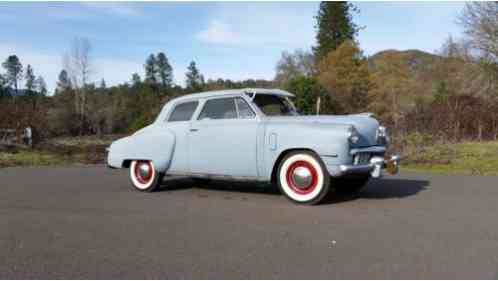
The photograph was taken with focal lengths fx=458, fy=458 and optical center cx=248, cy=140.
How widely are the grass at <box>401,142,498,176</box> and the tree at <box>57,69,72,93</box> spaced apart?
4505 cm

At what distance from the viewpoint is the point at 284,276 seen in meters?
3.54

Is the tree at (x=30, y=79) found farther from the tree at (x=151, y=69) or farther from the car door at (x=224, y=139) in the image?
the car door at (x=224, y=139)

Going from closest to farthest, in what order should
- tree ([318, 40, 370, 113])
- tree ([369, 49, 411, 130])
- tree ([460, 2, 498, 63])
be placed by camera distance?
1. tree ([460, 2, 498, 63])
2. tree ([318, 40, 370, 113])
3. tree ([369, 49, 411, 130])

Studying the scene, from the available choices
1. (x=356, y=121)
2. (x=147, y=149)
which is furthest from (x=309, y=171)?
(x=147, y=149)

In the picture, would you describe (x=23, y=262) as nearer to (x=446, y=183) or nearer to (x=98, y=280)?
(x=98, y=280)

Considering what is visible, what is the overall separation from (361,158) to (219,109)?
252 cm

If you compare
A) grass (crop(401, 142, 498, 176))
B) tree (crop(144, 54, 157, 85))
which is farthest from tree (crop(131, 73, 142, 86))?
grass (crop(401, 142, 498, 176))

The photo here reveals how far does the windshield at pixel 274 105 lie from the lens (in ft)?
24.4

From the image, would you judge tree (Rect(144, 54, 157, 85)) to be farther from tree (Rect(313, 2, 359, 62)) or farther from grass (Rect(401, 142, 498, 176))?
grass (Rect(401, 142, 498, 176))

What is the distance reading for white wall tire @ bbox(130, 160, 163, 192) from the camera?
8.06 metres

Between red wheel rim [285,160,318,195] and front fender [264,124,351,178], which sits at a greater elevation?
front fender [264,124,351,178]

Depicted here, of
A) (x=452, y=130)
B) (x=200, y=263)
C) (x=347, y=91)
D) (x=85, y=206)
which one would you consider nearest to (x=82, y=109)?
(x=347, y=91)

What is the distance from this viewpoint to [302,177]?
659cm

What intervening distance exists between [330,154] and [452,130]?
13705mm
